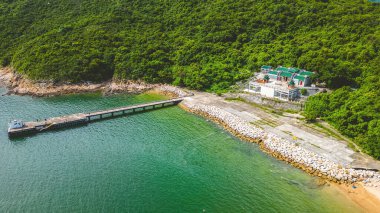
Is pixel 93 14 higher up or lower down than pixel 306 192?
higher up

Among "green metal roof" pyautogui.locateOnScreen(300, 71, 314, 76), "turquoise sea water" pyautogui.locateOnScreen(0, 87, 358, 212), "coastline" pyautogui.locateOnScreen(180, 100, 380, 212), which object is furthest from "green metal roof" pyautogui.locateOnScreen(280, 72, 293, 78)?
"turquoise sea water" pyautogui.locateOnScreen(0, 87, 358, 212)

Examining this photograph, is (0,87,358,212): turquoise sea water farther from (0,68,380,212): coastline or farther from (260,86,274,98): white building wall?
(260,86,274,98): white building wall

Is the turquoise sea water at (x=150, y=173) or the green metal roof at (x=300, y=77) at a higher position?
the green metal roof at (x=300, y=77)

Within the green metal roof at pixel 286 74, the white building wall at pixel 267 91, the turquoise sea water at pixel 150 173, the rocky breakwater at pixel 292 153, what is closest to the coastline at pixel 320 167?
the rocky breakwater at pixel 292 153

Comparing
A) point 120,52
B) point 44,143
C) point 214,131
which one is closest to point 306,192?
point 214,131

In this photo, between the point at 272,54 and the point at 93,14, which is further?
the point at 93,14

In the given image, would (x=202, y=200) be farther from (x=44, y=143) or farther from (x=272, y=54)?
(x=272, y=54)

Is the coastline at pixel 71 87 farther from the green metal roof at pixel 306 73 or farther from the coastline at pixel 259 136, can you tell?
the green metal roof at pixel 306 73
